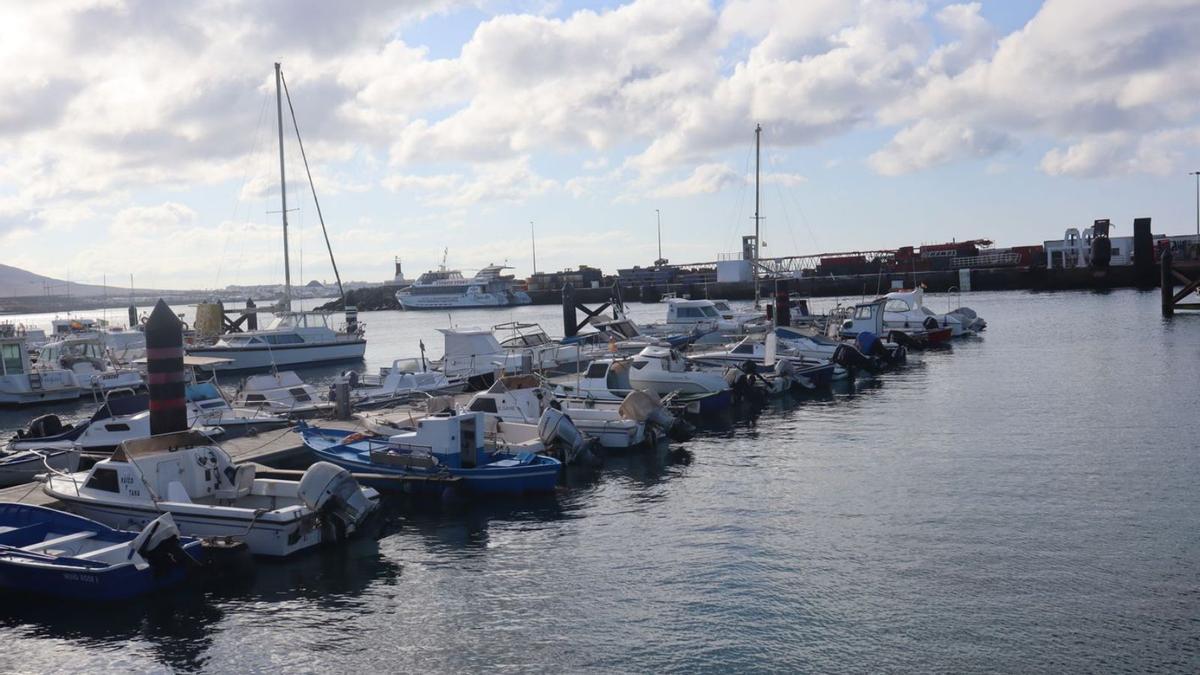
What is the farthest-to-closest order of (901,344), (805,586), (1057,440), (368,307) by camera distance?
(368,307), (901,344), (1057,440), (805,586)

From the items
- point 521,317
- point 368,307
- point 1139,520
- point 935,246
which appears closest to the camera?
point 1139,520

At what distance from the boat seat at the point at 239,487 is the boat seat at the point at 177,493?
1.90 ft

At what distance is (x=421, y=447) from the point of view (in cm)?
2234

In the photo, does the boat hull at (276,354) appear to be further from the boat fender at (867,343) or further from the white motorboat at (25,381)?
the boat fender at (867,343)

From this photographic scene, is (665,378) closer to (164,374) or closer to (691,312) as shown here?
(164,374)

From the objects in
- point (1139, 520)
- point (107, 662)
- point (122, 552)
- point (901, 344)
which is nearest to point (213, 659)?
point (107, 662)

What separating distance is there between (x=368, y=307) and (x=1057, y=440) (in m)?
145

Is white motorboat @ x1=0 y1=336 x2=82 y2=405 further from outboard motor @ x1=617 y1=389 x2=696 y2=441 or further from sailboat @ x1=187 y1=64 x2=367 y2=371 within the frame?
outboard motor @ x1=617 y1=389 x2=696 y2=441

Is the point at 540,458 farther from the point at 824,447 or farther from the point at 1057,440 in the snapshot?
the point at 1057,440

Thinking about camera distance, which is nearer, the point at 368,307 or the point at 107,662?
the point at 107,662

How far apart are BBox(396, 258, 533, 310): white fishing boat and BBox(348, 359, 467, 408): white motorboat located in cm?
9989

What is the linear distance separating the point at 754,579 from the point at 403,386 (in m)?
21.9

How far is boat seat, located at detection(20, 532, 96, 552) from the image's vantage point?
647 inches

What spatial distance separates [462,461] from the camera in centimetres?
2222
